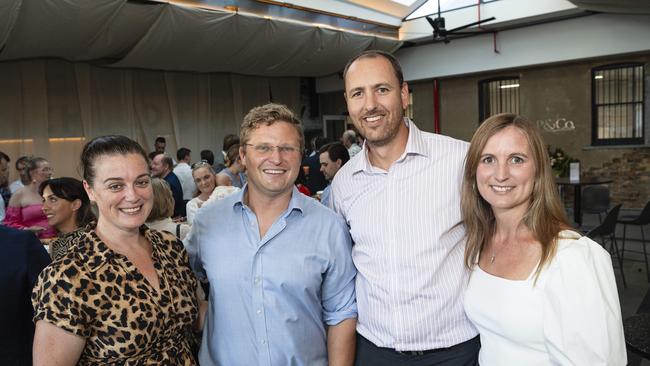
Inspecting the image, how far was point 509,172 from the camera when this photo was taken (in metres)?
A: 1.65

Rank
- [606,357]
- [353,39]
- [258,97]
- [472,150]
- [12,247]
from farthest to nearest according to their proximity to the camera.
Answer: [258,97]
[353,39]
[472,150]
[12,247]
[606,357]

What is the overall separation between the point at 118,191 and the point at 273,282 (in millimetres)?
621

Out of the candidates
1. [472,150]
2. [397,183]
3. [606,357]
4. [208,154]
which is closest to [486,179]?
[472,150]

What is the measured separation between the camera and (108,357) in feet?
4.71

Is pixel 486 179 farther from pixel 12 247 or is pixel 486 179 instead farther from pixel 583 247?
pixel 12 247

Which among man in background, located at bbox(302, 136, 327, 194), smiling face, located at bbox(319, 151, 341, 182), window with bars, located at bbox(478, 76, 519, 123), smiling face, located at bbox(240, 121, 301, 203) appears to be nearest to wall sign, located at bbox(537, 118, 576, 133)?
window with bars, located at bbox(478, 76, 519, 123)

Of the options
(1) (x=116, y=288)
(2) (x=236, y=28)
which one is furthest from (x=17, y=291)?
(2) (x=236, y=28)

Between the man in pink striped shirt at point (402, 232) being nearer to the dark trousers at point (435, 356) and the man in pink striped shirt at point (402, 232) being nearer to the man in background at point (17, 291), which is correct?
the dark trousers at point (435, 356)

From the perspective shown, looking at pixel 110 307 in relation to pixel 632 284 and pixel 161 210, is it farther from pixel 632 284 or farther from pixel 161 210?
pixel 632 284

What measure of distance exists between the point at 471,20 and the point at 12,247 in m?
11.3

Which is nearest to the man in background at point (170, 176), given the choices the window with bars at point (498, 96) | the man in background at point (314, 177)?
the man in background at point (314, 177)

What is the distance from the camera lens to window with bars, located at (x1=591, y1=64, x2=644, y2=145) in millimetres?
10023

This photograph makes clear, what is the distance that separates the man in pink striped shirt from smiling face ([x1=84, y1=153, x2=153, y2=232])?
33.7 inches

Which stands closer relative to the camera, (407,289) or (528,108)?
(407,289)
